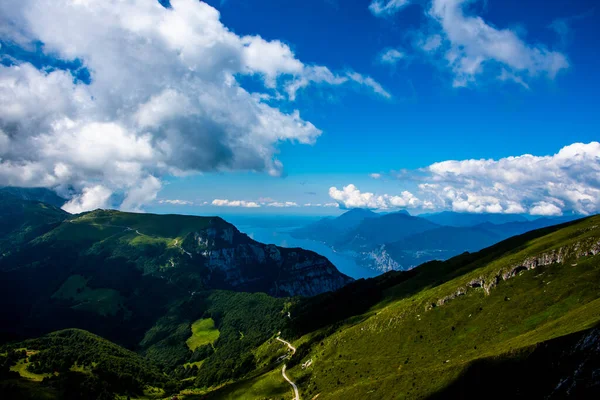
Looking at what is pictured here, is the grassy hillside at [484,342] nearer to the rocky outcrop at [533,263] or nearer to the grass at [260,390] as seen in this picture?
the rocky outcrop at [533,263]

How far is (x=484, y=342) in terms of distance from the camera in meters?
82.7

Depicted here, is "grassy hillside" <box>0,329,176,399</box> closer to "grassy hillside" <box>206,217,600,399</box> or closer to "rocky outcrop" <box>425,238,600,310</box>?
"grassy hillside" <box>206,217,600,399</box>

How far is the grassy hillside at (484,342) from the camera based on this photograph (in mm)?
45562

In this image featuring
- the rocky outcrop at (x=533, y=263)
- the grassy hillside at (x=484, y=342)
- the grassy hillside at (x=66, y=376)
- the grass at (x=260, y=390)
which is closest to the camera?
the grassy hillside at (x=484, y=342)

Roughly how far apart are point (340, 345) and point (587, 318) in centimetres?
9175

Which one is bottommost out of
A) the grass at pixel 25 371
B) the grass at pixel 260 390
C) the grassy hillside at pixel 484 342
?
the grass at pixel 260 390

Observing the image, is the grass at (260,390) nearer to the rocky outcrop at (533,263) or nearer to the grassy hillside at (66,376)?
the grassy hillside at (66,376)

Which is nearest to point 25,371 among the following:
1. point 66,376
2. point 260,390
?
point 66,376

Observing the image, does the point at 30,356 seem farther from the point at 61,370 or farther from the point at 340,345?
the point at 340,345

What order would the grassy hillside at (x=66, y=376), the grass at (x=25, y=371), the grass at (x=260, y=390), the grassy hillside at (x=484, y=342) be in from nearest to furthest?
the grassy hillside at (x=484, y=342)
the grass at (x=260, y=390)
the grassy hillside at (x=66, y=376)
the grass at (x=25, y=371)

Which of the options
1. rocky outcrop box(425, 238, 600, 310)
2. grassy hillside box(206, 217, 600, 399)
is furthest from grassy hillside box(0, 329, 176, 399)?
rocky outcrop box(425, 238, 600, 310)

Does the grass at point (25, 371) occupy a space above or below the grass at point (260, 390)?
above

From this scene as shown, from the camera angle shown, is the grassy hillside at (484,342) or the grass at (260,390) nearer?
the grassy hillside at (484,342)

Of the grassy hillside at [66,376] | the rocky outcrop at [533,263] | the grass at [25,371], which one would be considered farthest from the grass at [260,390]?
A: the grass at [25,371]
